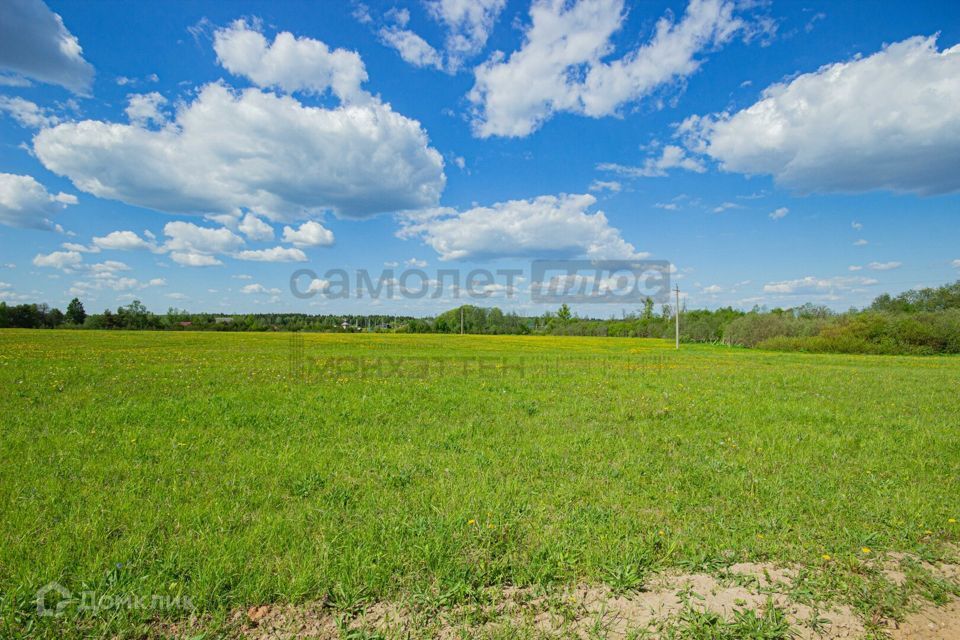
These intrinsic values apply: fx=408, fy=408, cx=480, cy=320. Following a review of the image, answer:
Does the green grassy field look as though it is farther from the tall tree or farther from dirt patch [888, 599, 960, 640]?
the tall tree

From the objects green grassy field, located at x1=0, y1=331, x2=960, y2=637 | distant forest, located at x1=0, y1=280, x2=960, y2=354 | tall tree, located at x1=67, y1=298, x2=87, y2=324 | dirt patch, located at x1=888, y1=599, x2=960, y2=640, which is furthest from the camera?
tall tree, located at x1=67, y1=298, x2=87, y2=324

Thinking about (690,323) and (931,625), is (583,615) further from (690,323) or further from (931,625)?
(690,323)

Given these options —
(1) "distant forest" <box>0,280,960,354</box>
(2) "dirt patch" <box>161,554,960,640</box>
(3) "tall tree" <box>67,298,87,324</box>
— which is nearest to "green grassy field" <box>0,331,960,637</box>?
(2) "dirt patch" <box>161,554,960,640</box>

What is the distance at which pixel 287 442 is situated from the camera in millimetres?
7441

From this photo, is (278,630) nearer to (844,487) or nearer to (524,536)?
(524,536)

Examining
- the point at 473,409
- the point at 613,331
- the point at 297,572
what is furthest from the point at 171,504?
the point at 613,331

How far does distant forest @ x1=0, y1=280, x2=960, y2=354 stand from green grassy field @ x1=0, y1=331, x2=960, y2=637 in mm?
51341

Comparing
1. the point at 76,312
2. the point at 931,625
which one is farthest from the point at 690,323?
the point at 76,312

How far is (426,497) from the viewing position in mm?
5230

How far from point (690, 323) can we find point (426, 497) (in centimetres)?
9719

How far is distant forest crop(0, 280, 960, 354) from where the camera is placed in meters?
47.6

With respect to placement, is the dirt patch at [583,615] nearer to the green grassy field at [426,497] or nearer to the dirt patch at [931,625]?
the dirt patch at [931,625]

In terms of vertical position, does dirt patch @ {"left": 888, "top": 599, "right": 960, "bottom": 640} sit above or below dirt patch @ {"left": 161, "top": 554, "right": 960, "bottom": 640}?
below

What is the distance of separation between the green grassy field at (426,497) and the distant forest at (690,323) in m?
51.3
